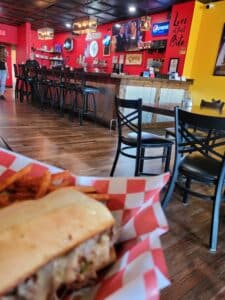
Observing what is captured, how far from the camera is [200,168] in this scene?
1.83m

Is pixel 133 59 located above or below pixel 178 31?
below

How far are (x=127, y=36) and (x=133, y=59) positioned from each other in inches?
32.7

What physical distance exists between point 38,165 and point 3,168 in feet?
0.37

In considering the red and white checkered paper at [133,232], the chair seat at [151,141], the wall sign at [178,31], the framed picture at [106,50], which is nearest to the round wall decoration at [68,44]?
the framed picture at [106,50]

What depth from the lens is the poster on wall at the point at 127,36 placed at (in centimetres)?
810

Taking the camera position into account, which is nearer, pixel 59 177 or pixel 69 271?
pixel 69 271

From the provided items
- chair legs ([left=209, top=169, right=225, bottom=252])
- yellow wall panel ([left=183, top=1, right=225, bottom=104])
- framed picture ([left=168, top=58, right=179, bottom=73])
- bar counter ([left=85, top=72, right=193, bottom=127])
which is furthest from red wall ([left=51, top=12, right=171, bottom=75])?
chair legs ([left=209, top=169, right=225, bottom=252])

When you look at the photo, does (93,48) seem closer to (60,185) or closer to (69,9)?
(69,9)

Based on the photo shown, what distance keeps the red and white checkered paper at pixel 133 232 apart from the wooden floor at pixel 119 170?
2.91 ft

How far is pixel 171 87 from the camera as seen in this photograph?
6027 millimetres

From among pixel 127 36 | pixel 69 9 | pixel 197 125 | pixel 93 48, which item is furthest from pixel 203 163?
pixel 93 48

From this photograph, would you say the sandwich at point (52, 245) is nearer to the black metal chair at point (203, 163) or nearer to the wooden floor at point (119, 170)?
the wooden floor at point (119, 170)

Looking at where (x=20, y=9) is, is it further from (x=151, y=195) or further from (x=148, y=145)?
(x=151, y=195)

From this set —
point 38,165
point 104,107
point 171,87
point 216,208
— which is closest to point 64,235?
point 38,165
